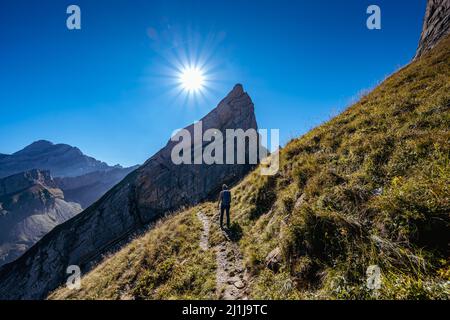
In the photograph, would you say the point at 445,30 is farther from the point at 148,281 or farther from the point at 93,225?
the point at 93,225

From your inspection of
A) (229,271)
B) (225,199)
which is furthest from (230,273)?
(225,199)

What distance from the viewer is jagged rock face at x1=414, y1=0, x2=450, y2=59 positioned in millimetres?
19472

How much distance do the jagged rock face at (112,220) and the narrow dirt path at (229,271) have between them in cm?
2970

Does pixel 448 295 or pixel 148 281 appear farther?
pixel 148 281

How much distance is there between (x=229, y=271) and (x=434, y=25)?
31.5 metres

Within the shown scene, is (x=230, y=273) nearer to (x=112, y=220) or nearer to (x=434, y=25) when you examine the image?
(x=434, y=25)

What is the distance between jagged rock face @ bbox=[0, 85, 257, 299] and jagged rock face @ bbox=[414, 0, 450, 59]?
29013 millimetres

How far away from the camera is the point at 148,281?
8820 mm

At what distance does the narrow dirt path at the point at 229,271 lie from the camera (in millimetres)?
6219

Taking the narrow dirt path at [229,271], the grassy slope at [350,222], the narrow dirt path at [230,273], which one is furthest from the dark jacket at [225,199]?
the narrow dirt path at [230,273]

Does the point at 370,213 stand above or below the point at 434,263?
above

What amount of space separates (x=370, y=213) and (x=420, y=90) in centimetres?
980

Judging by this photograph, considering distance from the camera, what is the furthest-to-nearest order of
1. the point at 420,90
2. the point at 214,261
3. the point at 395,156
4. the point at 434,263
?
1. the point at 420,90
2. the point at 214,261
3. the point at 395,156
4. the point at 434,263

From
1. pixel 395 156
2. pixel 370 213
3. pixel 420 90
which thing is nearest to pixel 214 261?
pixel 370 213
